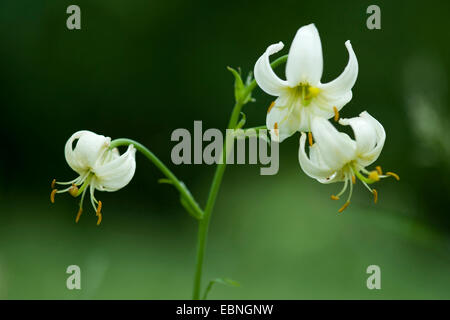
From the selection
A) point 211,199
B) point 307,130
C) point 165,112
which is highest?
point 165,112

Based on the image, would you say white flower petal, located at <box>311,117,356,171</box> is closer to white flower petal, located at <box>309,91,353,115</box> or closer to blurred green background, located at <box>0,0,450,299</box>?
white flower petal, located at <box>309,91,353,115</box>

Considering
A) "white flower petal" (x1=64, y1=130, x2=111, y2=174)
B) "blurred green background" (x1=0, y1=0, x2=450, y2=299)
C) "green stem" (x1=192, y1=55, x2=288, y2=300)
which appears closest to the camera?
"white flower petal" (x1=64, y1=130, x2=111, y2=174)

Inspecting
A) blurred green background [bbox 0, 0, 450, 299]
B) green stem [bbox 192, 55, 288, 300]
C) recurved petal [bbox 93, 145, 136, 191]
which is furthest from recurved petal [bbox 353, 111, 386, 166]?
blurred green background [bbox 0, 0, 450, 299]

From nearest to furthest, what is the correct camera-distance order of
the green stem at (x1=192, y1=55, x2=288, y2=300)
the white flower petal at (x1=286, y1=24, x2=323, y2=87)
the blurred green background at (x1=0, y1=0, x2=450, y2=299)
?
the white flower petal at (x1=286, y1=24, x2=323, y2=87) < the green stem at (x1=192, y1=55, x2=288, y2=300) < the blurred green background at (x1=0, y1=0, x2=450, y2=299)

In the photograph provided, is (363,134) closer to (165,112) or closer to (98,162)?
(98,162)

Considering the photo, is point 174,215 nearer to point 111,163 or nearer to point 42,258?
point 42,258

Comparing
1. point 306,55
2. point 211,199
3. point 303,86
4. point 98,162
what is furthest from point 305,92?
point 98,162

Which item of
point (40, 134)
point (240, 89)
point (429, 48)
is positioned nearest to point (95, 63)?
point (40, 134)
